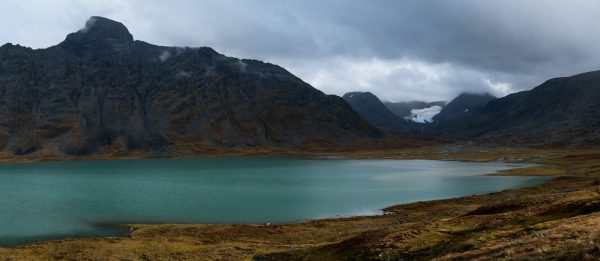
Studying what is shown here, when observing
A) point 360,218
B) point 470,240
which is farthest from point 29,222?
point 470,240

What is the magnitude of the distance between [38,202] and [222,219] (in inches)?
1442

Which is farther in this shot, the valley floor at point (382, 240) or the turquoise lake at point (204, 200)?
the turquoise lake at point (204, 200)

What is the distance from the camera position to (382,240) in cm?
3750

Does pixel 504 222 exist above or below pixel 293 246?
above

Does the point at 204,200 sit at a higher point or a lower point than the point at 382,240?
lower

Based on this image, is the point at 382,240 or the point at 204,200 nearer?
the point at 382,240

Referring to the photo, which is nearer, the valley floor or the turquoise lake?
the valley floor

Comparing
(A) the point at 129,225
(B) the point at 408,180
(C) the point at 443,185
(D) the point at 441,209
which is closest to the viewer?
(A) the point at 129,225

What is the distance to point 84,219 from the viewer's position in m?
67.6

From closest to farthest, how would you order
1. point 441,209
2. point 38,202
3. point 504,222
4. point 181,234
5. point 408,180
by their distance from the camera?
point 504,222
point 181,234
point 441,209
point 38,202
point 408,180

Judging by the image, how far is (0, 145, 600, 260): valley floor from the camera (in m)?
26.5

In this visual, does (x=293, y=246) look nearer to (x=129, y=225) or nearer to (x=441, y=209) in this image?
(x=129, y=225)

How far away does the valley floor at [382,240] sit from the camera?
26547 mm

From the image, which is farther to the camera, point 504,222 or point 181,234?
point 181,234
